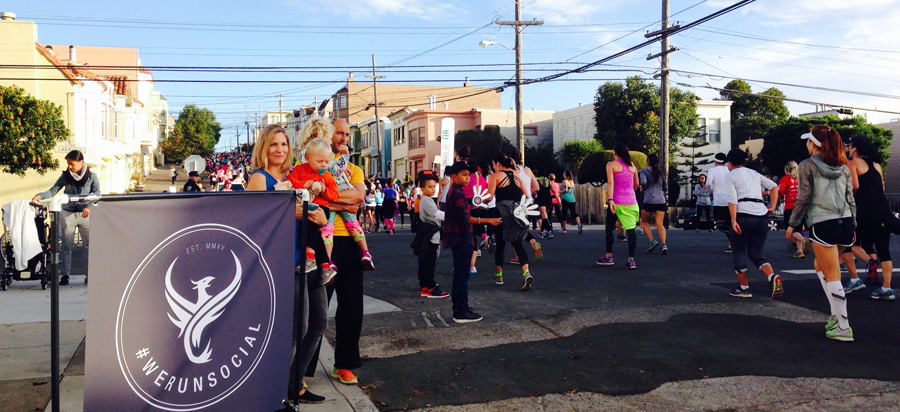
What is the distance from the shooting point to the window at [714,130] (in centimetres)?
4056

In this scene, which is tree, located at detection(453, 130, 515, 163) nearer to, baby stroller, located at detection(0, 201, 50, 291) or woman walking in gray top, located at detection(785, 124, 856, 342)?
baby stroller, located at detection(0, 201, 50, 291)

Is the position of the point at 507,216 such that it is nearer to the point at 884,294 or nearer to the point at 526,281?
the point at 526,281

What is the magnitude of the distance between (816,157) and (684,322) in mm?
1895

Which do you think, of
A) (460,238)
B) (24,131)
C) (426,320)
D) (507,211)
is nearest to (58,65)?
(24,131)

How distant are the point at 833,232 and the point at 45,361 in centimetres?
646

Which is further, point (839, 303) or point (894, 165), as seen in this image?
point (894, 165)

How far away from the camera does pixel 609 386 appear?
4484mm

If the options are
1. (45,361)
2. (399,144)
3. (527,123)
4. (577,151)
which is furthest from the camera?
(399,144)

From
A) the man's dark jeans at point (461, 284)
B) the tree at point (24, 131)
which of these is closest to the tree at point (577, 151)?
the tree at point (24, 131)

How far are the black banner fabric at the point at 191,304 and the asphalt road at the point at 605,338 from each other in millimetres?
1269

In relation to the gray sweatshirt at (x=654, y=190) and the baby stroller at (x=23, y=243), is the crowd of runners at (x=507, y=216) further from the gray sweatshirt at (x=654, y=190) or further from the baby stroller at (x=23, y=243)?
the baby stroller at (x=23, y=243)

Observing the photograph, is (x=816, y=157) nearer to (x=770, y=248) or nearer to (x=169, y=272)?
(x=169, y=272)

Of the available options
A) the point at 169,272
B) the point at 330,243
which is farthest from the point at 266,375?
the point at 330,243

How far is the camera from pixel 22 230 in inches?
311
